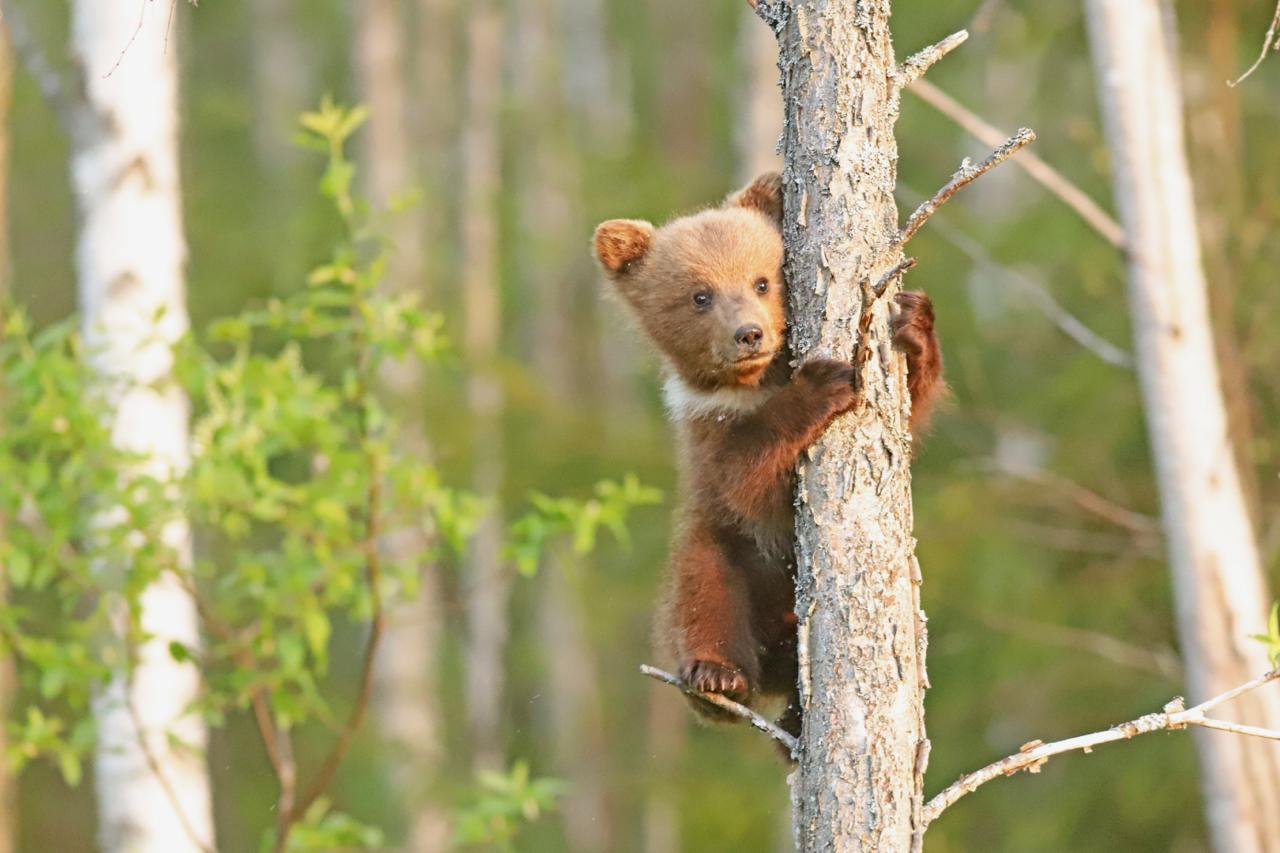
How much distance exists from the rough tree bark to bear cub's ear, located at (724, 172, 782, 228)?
1.48 meters

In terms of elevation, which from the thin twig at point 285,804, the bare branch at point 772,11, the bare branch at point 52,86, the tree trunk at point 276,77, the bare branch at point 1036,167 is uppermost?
the tree trunk at point 276,77

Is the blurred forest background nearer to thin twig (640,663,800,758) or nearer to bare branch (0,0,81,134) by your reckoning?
bare branch (0,0,81,134)

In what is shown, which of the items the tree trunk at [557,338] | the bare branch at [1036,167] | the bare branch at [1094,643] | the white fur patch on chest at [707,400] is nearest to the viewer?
the white fur patch on chest at [707,400]

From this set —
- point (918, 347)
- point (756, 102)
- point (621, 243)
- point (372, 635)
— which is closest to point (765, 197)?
point (621, 243)

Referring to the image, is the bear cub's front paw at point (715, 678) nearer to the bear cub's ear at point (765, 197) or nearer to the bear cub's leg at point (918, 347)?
the bear cub's leg at point (918, 347)

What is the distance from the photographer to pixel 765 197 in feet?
16.4

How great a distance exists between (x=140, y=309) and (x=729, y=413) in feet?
8.29

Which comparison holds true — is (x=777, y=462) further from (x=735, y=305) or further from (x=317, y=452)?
(x=317, y=452)

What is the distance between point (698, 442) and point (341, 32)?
2781cm

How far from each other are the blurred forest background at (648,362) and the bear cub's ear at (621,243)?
435 mm

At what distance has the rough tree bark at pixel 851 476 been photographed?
3.14m

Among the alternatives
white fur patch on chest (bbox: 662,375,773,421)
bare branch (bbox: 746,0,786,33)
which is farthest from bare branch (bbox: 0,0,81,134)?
bare branch (bbox: 746,0,786,33)

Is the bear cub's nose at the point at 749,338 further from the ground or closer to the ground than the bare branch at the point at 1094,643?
closer to the ground

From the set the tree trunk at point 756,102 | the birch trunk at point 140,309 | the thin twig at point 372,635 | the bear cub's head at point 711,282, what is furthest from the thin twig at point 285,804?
the tree trunk at point 756,102
